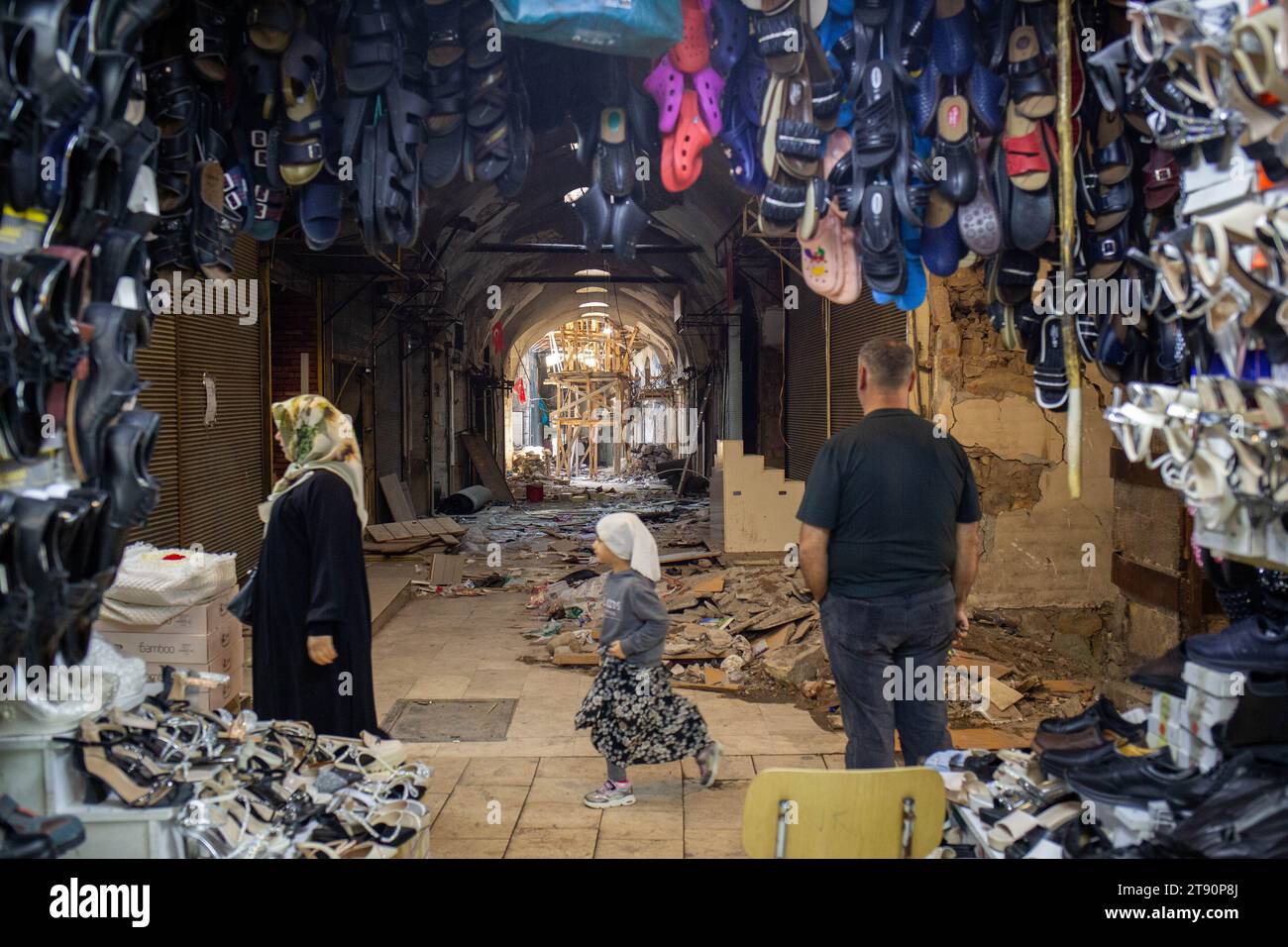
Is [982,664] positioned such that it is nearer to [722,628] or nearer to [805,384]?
[722,628]

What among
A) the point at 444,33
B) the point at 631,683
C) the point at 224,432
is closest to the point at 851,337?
the point at 224,432

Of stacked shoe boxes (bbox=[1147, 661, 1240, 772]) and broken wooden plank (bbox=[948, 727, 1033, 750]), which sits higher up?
stacked shoe boxes (bbox=[1147, 661, 1240, 772])

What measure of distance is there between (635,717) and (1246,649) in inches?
103

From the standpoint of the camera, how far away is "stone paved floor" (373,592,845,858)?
4.12 meters

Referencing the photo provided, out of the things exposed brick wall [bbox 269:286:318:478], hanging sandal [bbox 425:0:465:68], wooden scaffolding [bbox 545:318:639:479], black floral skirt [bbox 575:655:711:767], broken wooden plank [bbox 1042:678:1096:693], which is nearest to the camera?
hanging sandal [bbox 425:0:465:68]

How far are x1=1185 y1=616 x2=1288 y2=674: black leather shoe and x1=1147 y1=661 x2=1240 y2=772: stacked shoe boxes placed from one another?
0.02 m

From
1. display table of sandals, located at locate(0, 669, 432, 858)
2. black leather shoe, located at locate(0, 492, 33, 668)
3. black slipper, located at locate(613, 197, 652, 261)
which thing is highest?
black slipper, located at locate(613, 197, 652, 261)

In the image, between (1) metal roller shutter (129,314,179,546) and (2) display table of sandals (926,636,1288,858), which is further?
(1) metal roller shutter (129,314,179,546)

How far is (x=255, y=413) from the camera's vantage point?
29.0 feet

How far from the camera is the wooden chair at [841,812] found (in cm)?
249

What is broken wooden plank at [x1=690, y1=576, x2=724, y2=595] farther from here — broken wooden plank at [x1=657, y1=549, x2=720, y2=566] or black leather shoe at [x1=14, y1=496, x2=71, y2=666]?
black leather shoe at [x1=14, y1=496, x2=71, y2=666]

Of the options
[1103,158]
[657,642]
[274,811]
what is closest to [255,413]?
[657,642]

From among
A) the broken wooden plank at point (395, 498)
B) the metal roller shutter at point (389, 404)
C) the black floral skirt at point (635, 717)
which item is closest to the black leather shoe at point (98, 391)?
the black floral skirt at point (635, 717)

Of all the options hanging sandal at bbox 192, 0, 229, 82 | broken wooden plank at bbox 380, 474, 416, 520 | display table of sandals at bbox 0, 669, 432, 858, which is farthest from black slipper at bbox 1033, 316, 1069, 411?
broken wooden plank at bbox 380, 474, 416, 520
